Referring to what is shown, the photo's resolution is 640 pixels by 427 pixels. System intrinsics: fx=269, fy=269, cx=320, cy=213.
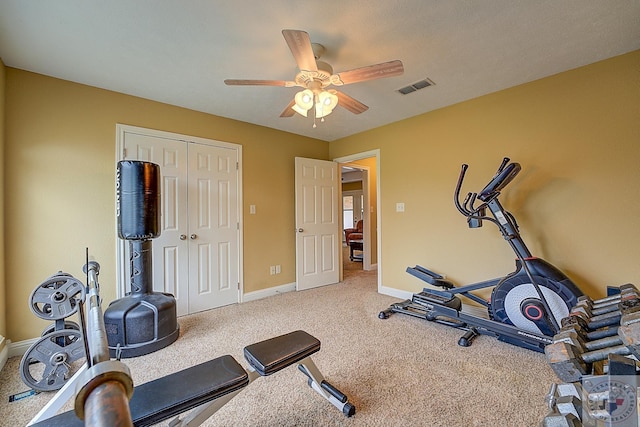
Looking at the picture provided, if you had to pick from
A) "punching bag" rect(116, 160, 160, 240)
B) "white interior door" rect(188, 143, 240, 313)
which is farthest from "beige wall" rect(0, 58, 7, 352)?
"white interior door" rect(188, 143, 240, 313)

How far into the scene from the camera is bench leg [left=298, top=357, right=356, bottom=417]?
158cm

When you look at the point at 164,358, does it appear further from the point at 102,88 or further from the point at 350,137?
the point at 350,137

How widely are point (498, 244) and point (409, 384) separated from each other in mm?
1846

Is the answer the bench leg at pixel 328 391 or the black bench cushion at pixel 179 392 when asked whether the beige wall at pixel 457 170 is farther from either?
the bench leg at pixel 328 391

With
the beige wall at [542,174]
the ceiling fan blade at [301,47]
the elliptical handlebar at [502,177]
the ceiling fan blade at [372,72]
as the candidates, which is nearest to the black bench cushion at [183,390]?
the ceiling fan blade at [301,47]

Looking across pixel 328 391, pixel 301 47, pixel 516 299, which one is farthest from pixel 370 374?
pixel 301 47

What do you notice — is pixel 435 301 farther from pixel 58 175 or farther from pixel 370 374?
pixel 58 175

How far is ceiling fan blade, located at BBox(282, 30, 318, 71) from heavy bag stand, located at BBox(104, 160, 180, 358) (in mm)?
1685

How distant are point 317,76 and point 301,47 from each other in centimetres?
37

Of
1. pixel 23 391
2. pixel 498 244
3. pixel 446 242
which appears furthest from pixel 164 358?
pixel 498 244

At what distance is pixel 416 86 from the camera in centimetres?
273

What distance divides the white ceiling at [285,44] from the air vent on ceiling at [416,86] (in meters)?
0.08

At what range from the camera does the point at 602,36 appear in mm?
1987

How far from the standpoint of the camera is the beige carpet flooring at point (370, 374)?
1.58 metres
